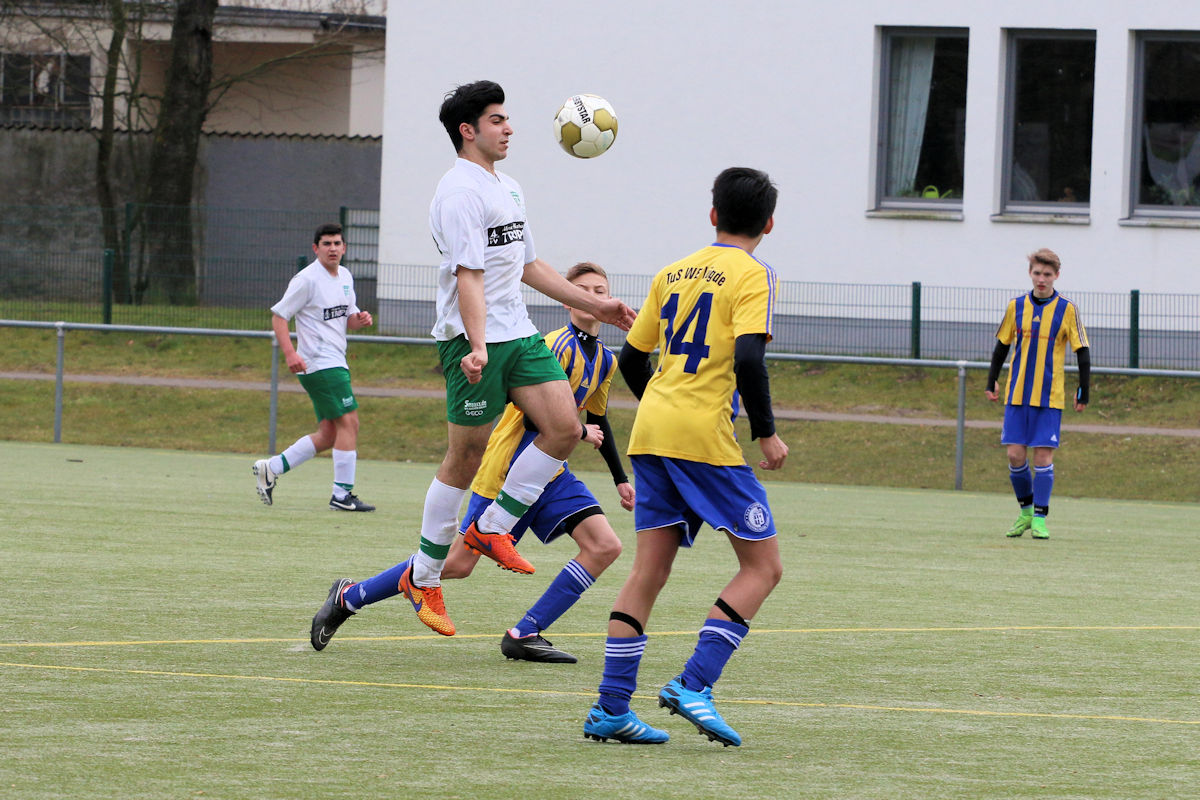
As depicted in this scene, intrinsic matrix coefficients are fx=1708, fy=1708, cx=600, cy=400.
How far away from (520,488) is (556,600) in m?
0.46

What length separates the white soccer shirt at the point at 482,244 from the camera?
651 centimetres

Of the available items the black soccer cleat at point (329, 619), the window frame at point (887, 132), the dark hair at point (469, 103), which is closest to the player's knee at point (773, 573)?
the black soccer cleat at point (329, 619)

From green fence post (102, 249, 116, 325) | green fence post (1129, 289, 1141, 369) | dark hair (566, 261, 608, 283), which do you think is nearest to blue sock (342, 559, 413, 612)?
dark hair (566, 261, 608, 283)

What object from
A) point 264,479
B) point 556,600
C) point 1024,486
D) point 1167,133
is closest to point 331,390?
point 264,479

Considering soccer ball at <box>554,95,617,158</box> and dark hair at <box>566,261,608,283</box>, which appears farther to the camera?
soccer ball at <box>554,95,617,158</box>

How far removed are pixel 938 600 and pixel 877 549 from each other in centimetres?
257

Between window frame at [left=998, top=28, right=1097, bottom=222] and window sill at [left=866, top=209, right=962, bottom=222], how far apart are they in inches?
25.1

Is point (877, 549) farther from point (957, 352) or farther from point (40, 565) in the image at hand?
point (957, 352)

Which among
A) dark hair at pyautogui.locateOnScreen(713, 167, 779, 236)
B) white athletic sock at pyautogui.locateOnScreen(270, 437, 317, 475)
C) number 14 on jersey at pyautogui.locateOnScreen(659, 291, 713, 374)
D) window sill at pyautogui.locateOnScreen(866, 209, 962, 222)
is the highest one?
window sill at pyautogui.locateOnScreen(866, 209, 962, 222)

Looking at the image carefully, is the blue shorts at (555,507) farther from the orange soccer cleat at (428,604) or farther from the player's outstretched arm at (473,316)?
the player's outstretched arm at (473,316)

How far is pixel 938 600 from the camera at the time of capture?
28.2ft

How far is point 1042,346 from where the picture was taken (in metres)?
12.7

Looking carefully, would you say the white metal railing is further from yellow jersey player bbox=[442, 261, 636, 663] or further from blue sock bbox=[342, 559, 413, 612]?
blue sock bbox=[342, 559, 413, 612]

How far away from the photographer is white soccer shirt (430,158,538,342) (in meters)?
6.51
